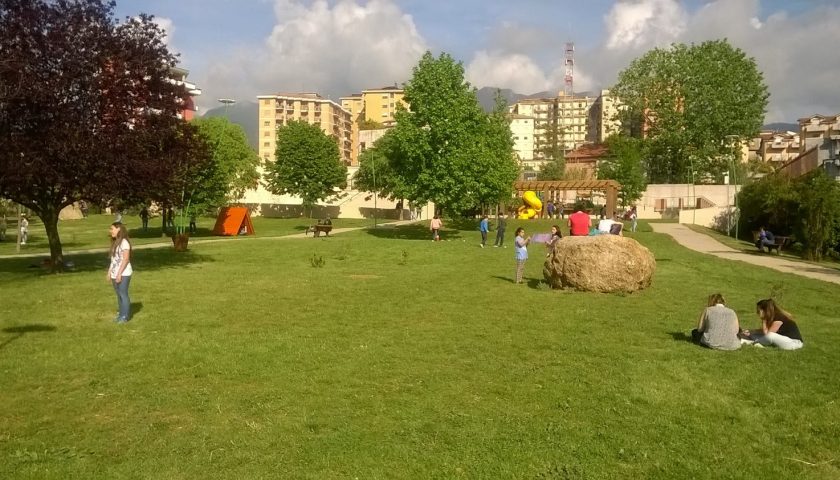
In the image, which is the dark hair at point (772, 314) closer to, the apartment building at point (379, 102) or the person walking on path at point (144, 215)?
the person walking on path at point (144, 215)

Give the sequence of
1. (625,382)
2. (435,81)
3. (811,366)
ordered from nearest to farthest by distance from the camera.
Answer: (625,382), (811,366), (435,81)

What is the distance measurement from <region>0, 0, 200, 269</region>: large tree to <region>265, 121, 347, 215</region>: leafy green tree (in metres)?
48.2

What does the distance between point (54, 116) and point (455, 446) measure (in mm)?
15233

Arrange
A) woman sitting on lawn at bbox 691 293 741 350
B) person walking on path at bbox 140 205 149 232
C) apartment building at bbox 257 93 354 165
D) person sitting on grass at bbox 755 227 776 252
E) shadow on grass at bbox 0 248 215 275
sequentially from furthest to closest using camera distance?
apartment building at bbox 257 93 354 165 < person sitting on grass at bbox 755 227 776 252 < person walking on path at bbox 140 205 149 232 < shadow on grass at bbox 0 248 215 275 < woman sitting on lawn at bbox 691 293 741 350

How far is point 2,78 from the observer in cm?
1523

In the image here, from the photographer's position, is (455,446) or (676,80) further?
(676,80)

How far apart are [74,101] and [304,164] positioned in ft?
165

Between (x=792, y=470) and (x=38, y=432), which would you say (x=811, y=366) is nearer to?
(x=792, y=470)

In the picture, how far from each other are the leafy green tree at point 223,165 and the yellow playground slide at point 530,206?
23139 mm

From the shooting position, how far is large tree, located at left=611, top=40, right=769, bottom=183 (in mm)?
64938

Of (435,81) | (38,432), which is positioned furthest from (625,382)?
(435,81)

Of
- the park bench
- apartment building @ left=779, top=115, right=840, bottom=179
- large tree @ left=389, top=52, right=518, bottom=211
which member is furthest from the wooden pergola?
the park bench

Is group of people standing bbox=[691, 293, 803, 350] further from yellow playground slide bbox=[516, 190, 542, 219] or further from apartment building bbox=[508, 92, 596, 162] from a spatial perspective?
apartment building bbox=[508, 92, 596, 162]

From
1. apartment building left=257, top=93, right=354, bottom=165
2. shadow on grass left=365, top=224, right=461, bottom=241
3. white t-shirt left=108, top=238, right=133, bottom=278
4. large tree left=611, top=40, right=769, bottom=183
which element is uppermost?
apartment building left=257, top=93, right=354, bottom=165
